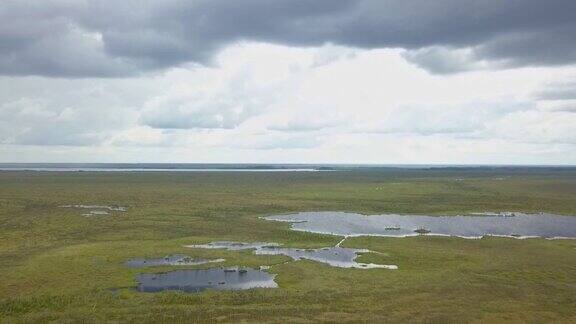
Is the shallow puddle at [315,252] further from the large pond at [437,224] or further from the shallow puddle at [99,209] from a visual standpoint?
the shallow puddle at [99,209]

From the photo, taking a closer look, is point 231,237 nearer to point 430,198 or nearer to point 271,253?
point 271,253

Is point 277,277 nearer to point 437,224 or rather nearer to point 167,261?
point 167,261

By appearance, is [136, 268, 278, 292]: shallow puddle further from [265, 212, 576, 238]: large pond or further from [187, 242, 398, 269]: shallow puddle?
[265, 212, 576, 238]: large pond

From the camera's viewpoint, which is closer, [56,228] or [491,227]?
[56,228]

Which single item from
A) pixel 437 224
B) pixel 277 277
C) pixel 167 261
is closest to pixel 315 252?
pixel 277 277

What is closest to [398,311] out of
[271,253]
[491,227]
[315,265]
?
[315,265]

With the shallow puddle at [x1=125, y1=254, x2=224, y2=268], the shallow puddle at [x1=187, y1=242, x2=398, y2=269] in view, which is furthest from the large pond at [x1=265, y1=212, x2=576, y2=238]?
the shallow puddle at [x1=125, y1=254, x2=224, y2=268]

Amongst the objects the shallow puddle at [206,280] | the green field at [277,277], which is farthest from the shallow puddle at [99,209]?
the shallow puddle at [206,280]
